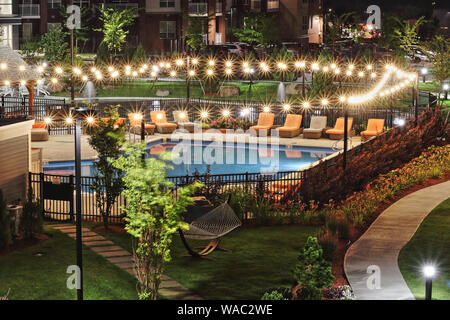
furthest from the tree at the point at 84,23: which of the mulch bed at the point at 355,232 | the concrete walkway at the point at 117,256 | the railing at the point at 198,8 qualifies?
the concrete walkway at the point at 117,256

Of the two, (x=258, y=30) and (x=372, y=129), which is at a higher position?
(x=258, y=30)

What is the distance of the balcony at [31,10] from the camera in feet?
249

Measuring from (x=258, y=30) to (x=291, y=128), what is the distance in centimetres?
3848

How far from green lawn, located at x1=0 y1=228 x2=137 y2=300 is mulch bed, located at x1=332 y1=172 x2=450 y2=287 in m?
3.97

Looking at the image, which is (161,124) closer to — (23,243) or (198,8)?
(23,243)

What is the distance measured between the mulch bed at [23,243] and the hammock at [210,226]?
3720mm

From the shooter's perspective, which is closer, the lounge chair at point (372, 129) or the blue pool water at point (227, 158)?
the blue pool water at point (227, 158)

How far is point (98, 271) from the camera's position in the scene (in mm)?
14734

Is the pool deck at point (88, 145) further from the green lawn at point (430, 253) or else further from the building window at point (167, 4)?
the building window at point (167, 4)

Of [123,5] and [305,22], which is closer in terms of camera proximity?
[123,5]

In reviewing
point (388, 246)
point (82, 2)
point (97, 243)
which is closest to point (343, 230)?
point (388, 246)

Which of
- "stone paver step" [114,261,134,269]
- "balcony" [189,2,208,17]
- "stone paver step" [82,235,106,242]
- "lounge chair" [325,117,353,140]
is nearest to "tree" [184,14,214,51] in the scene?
"balcony" [189,2,208,17]

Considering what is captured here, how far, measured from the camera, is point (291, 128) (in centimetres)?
3656

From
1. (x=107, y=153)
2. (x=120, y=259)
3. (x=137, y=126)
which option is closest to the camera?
(x=120, y=259)
